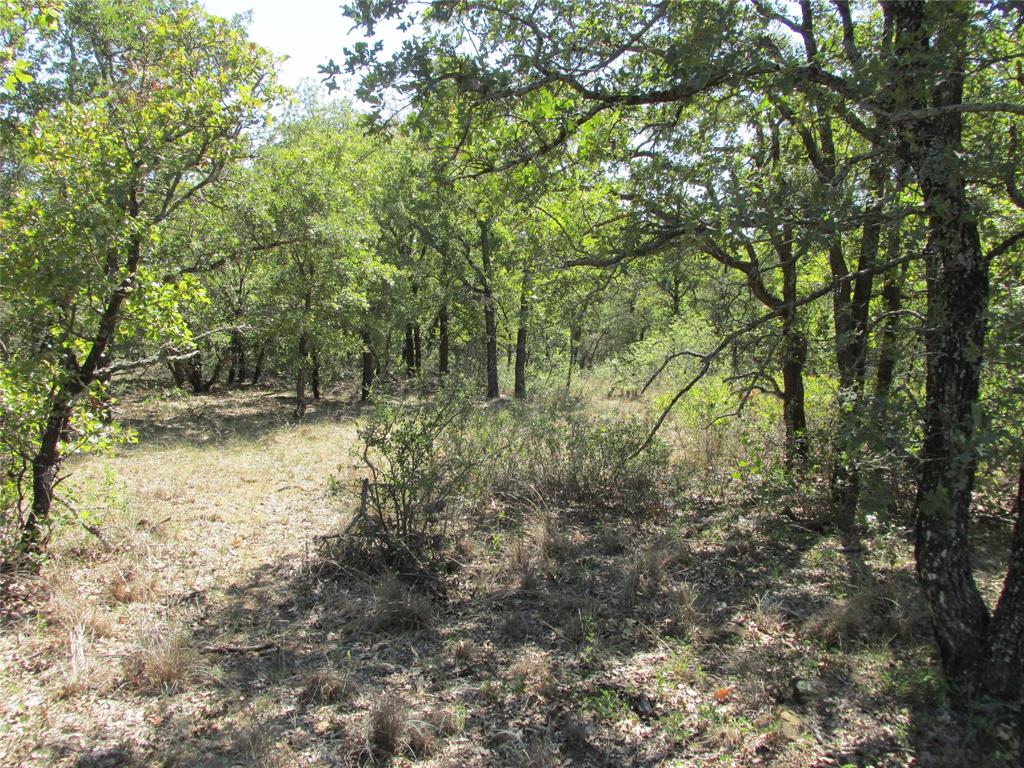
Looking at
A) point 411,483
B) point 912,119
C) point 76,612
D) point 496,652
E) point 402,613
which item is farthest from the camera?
point 411,483

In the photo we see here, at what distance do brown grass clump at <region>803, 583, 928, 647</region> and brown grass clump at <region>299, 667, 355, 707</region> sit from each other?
3.21 metres

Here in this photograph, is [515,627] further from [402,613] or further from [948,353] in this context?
[948,353]

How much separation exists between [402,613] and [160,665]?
1.68 metres

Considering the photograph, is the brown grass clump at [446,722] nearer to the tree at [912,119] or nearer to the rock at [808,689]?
the rock at [808,689]

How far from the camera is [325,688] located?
12.3 ft

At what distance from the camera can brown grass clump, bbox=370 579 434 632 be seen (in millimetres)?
4645

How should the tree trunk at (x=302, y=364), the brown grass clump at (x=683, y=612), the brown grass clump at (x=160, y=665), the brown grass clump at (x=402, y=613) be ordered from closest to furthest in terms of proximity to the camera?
the brown grass clump at (x=160, y=665) → the brown grass clump at (x=683, y=612) → the brown grass clump at (x=402, y=613) → the tree trunk at (x=302, y=364)

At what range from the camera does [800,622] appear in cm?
432

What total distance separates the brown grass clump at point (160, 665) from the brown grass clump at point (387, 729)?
147 centimetres

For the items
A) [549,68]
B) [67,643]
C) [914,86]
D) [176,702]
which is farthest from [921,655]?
[67,643]

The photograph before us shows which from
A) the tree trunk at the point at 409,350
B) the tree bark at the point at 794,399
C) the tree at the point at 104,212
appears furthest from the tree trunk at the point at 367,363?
the tree bark at the point at 794,399

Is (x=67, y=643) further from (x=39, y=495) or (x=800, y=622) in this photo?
(x=800, y=622)

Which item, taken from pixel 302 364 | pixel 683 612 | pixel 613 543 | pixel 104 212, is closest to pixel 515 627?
pixel 683 612

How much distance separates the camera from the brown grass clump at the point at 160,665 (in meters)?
3.82
